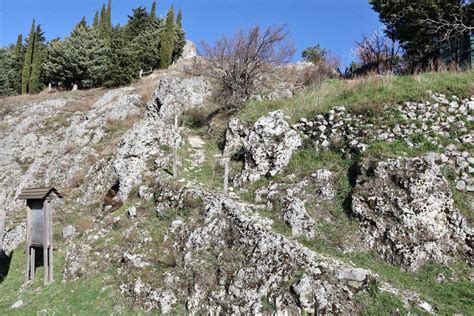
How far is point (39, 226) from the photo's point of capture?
1170cm

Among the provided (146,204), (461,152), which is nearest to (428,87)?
(461,152)

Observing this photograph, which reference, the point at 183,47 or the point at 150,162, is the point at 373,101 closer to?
the point at 150,162

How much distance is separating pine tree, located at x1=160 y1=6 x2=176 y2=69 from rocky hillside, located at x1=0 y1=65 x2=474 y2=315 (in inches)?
1097

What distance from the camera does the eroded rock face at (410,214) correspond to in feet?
28.2

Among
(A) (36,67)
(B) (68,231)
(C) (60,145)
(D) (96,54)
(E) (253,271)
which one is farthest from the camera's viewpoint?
(A) (36,67)

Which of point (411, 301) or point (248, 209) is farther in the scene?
point (248, 209)

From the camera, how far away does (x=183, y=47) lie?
49.8 m

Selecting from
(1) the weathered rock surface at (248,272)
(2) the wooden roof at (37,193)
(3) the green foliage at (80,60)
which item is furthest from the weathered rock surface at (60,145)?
(3) the green foliage at (80,60)

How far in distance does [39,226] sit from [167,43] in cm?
3545

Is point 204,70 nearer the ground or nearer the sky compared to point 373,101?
nearer the sky

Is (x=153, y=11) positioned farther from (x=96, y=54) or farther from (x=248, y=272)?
(x=248, y=272)

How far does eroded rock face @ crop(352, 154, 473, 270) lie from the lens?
28.2 feet

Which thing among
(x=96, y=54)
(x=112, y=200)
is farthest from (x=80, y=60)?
(x=112, y=200)

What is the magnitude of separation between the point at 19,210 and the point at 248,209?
12.9 metres
